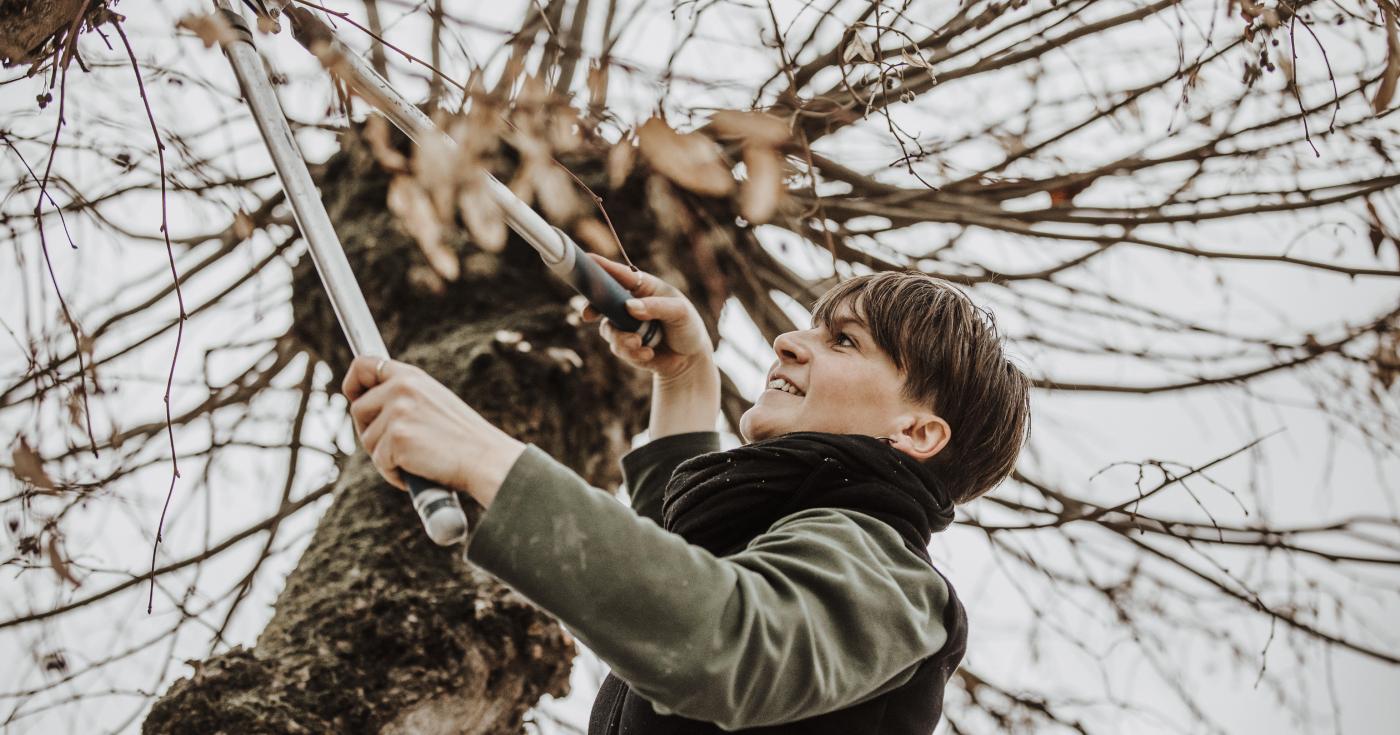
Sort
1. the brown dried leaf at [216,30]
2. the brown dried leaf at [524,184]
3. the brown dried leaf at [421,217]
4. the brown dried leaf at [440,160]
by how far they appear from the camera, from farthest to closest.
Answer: the brown dried leaf at [524,184], the brown dried leaf at [421,217], the brown dried leaf at [440,160], the brown dried leaf at [216,30]

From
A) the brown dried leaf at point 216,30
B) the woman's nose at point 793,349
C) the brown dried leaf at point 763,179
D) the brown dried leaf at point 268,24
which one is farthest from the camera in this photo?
the brown dried leaf at point 763,179

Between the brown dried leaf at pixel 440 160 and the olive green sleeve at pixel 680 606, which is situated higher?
the brown dried leaf at pixel 440 160

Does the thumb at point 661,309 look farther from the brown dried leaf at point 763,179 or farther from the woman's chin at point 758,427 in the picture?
the brown dried leaf at point 763,179

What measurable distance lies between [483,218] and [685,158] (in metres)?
0.52

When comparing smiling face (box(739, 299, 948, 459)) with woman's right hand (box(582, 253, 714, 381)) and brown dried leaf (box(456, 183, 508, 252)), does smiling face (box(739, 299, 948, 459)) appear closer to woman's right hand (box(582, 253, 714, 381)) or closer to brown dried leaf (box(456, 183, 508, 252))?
woman's right hand (box(582, 253, 714, 381))

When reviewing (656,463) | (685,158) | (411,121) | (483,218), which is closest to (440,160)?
(411,121)

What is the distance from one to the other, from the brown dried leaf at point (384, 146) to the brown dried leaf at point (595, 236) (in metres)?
0.45

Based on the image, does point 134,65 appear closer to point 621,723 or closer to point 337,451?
point 621,723

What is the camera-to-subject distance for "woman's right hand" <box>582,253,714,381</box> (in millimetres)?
1793

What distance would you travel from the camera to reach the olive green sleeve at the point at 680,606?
1.01m

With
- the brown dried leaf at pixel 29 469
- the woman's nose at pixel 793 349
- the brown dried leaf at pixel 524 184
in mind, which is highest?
the brown dried leaf at pixel 524 184

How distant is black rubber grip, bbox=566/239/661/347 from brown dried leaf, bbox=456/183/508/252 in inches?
6.4

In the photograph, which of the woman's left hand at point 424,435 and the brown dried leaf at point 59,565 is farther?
the brown dried leaf at point 59,565

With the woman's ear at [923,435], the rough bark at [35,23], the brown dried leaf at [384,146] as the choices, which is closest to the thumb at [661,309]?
the woman's ear at [923,435]
